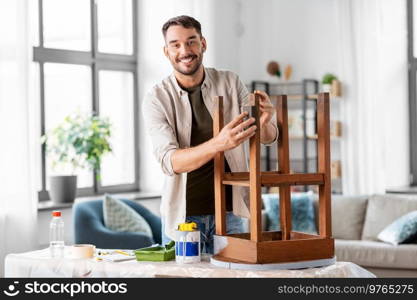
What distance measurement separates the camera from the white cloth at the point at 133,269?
8.21 feet

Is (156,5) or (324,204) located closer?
(324,204)

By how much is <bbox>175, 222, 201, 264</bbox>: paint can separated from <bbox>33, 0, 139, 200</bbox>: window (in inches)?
147

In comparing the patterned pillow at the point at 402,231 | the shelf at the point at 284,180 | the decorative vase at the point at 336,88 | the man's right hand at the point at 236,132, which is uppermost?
the decorative vase at the point at 336,88

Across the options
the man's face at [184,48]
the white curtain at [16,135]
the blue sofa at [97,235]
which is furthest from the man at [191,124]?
the white curtain at [16,135]

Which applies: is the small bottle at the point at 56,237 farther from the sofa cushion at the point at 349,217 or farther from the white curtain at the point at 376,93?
the white curtain at the point at 376,93

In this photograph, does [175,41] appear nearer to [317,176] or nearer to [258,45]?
[317,176]

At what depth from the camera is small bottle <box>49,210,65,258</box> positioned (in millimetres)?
2992

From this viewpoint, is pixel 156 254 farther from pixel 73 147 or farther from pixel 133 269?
pixel 73 147

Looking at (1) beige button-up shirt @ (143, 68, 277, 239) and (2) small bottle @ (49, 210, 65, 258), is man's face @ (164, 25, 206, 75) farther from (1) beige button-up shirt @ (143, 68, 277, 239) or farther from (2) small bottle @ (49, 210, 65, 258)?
(2) small bottle @ (49, 210, 65, 258)

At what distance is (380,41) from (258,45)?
1.47 meters

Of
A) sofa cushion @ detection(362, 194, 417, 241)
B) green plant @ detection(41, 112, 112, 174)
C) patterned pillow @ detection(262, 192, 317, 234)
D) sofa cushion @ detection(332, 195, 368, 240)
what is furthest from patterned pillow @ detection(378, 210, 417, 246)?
green plant @ detection(41, 112, 112, 174)

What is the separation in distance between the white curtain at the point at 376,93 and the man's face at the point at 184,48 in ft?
14.2

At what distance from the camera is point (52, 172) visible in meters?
A: 6.34

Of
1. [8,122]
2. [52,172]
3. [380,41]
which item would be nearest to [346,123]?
[380,41]
